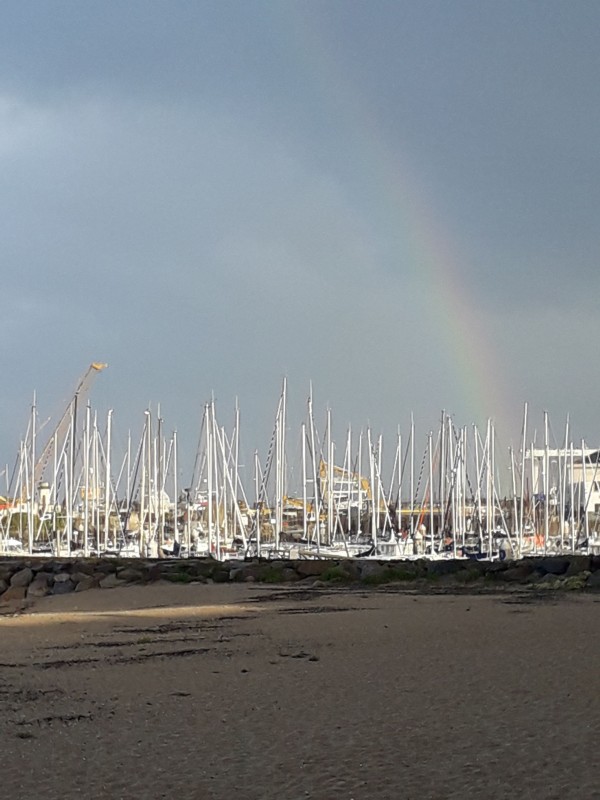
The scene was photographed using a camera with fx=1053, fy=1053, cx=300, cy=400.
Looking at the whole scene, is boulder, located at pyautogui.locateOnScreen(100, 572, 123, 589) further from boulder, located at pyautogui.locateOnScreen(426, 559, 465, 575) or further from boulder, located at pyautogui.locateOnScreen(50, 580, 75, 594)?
boulder, located at pyautogui.locateOnScreen(426, 559, 465, 575)

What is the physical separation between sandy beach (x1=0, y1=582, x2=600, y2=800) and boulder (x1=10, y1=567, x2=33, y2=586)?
17335mm

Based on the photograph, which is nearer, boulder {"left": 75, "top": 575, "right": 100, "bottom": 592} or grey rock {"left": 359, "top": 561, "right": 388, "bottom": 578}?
grey rock {"left": 359, "top": 561, "right": 388, "bottom": 578}

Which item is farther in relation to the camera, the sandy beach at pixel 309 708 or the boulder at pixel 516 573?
the boulder at pixel 516 573

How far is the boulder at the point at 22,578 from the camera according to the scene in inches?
1490

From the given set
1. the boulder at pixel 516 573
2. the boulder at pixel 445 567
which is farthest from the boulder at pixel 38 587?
the boulder at pixel 516 573

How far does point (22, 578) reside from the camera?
125 ft

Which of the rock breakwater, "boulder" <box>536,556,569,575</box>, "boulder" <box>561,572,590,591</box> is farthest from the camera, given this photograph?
the rock breakwater

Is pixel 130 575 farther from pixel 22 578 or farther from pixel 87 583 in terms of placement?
pixel 22 578

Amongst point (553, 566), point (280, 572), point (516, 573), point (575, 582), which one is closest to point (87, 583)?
point (280, 572)

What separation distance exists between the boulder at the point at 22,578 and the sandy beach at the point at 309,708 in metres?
17.3

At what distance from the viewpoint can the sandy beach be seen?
25.8 ft

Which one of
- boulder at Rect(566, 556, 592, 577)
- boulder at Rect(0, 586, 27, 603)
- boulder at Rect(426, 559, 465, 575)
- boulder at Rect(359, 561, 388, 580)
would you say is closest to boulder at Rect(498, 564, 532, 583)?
boulder at Rect(566, 556, 592, 577)

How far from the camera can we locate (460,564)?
35.2 metres

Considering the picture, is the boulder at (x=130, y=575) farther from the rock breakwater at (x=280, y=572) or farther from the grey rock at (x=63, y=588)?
the grey rock at (x=63, y=588)
